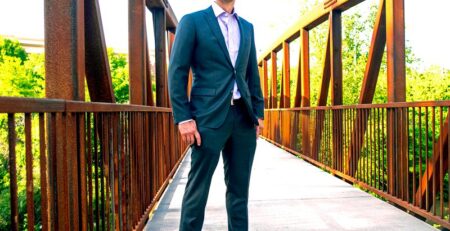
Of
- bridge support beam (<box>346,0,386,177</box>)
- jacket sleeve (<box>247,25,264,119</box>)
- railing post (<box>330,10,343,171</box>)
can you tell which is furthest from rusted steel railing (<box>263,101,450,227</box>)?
jacket sleeve (<box>247,25,264,119</box>)

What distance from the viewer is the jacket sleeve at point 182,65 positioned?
1891 mm

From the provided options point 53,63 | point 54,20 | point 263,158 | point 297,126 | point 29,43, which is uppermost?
point 29,43

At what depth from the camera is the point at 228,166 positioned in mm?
2078

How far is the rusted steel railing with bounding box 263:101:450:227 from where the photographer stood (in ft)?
8.99

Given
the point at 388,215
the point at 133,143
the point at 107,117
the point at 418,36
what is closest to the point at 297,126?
the point at 388,215

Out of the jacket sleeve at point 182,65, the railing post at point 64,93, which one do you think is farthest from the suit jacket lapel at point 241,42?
the railing post at point 64,93

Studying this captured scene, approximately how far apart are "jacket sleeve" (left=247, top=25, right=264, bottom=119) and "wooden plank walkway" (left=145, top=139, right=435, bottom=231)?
3.09ft

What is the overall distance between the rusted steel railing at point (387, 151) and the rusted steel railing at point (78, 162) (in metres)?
1.93

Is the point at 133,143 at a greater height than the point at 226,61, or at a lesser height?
lesser

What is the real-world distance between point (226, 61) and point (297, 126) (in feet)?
18.8

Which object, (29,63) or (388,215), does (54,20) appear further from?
(29,63)

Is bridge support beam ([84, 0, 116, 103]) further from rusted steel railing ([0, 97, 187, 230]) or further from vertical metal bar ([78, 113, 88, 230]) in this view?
vertical metal bar ([78, 113, 88, 230])

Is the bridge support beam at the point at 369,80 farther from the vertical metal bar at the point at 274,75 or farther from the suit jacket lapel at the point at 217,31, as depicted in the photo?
the vertical metal bar at the point at 274,75

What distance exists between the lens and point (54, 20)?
1449mm
